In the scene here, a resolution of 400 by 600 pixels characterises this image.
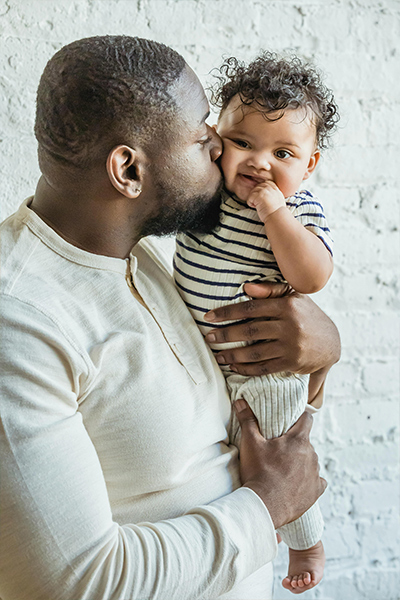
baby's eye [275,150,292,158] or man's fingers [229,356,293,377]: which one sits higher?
baby's eye [275,150,292,158]

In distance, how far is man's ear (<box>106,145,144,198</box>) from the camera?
0.87m

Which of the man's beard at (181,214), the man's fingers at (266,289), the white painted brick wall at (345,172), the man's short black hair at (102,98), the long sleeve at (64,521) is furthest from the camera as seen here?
the white painted brick wall at (345,172)

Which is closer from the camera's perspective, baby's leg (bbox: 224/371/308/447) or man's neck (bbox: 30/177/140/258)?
man's neck (bbox: 30/177/140/258)

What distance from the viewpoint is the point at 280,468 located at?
0.98 metres

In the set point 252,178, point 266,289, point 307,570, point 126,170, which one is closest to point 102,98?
point 126,170

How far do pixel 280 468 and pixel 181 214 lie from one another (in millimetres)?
455

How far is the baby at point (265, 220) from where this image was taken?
1026 millimetres

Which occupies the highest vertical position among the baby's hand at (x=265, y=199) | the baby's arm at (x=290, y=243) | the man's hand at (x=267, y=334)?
the baby's hand at (x=265, y=199)

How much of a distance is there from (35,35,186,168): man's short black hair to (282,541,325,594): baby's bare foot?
0.83 m

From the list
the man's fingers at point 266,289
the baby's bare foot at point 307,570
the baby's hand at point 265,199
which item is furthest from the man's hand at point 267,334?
the baby's bare foot at point 307,570

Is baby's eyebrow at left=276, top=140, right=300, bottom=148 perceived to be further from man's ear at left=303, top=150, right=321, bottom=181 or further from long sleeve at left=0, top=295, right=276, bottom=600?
long sleeve at left=0, top=295, right=276, bottom=600

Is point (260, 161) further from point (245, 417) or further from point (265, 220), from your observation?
point (245, 417)

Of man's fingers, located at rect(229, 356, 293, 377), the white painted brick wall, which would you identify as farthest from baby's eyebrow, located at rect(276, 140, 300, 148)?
the white painted brick wall

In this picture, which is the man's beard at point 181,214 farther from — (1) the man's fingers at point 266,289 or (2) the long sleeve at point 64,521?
(2) the long sleeve at point 64,521
